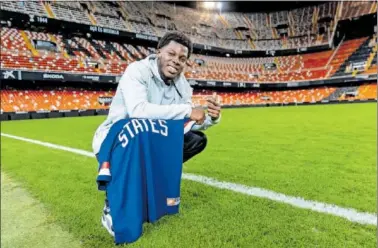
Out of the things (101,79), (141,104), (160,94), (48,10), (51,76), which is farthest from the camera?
(101,79)

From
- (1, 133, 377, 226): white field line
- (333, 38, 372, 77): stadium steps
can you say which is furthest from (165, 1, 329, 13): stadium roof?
(1, 133, 377, 226): white field line

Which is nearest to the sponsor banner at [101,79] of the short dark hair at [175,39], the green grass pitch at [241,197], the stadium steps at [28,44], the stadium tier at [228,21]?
the stadium steps at [28,44]

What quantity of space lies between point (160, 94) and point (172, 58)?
0.94 ft

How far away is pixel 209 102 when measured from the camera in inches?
85.6

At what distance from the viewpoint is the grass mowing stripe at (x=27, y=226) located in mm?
1850

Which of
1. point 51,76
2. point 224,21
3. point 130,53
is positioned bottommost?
point 51,76

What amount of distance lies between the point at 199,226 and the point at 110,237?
0.56 metres

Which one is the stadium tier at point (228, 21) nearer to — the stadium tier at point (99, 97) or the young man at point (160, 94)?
the stadium tier at point (99, 97)

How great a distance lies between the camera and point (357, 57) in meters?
34.5

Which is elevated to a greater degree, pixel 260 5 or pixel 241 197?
pixel 260 5

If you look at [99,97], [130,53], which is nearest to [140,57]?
[130,53]

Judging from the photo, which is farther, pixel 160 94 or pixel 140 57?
pixel 140 57

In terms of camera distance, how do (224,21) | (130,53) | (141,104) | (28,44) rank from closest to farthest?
(141,104), (28,44), (130,53), (224,21)

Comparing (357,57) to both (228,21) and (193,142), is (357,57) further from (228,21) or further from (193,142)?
(193,142)
